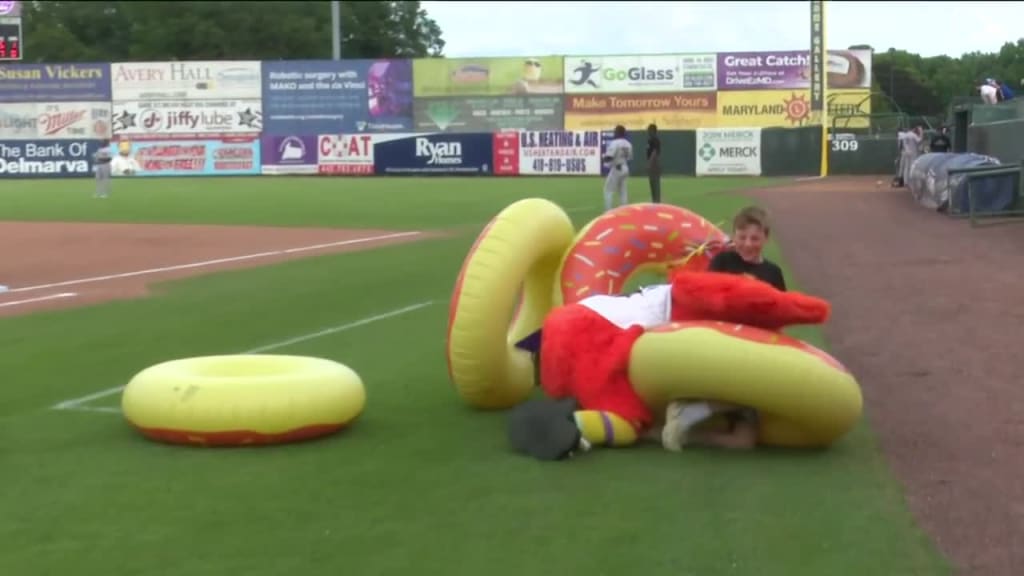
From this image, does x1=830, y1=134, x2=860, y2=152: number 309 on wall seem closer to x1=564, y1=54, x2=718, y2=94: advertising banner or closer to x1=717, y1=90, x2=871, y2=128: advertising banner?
x1=717, y1=90, x2=871, y2=128: advertising banner

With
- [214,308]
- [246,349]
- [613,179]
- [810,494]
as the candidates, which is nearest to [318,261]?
[214,308]

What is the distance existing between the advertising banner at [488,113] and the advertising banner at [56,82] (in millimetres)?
14602

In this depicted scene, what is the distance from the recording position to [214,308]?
12.4 metres

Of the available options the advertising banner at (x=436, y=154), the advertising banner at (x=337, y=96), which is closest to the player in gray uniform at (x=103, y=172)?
the advertising banner at (x=436, y=154)

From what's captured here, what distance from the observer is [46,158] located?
2184 inches

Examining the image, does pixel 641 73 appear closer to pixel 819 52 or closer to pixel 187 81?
pixel 819 52

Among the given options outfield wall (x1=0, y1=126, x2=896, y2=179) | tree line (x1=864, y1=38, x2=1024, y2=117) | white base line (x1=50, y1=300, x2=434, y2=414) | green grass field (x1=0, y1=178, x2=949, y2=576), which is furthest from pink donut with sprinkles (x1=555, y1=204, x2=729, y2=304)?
outfield wall (x1=0, y1=126, x2=896, y2=179)

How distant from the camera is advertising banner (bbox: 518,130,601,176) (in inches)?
2032

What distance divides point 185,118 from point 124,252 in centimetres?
4010

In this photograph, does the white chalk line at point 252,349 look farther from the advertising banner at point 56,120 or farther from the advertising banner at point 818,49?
the advertising banner at point 56,120

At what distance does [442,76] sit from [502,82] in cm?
268

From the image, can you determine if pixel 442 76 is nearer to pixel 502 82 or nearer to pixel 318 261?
pixel 502 82

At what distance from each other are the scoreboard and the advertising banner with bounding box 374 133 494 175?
30365 millimetres

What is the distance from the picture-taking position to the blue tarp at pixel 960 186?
22844 mm
